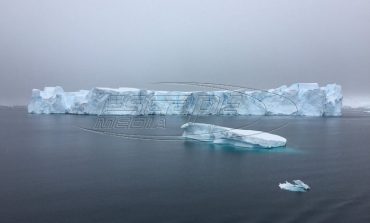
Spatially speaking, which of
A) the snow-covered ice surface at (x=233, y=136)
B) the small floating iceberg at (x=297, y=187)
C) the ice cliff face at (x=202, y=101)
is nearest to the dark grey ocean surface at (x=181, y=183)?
the small floating iceberg at (x=297, y=187)

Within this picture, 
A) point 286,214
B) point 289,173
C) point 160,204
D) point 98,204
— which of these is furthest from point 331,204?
point 98,204

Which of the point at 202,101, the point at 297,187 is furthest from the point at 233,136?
the point at 202,101

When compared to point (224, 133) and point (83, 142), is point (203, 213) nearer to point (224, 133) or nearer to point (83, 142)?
point (224, 133)

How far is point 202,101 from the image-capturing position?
126ft

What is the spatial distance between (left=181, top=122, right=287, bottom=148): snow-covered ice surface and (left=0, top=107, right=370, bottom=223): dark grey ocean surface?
51cm

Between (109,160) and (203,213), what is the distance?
7365 millimetres

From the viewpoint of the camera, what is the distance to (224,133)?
55.8ft

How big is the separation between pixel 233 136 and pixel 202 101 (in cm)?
2202

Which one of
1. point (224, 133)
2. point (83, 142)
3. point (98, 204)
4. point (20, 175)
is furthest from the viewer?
point (83, 142)

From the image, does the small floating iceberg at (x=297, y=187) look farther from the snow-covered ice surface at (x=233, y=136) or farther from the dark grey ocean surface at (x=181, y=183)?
the snow-covered ice surface at (x=233, y=136)

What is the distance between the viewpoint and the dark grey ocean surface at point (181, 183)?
7.58 meters

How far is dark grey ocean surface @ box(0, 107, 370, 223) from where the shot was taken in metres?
7.58

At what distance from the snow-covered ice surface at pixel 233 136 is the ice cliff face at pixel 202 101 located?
17413 mm

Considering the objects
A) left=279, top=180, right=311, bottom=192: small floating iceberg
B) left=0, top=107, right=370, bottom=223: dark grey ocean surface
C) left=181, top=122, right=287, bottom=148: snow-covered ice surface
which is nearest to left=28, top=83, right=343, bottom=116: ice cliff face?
left=181, top=122, right=287, bottom=148: snow-covered ice surface
